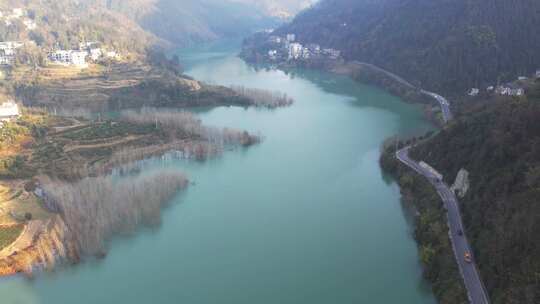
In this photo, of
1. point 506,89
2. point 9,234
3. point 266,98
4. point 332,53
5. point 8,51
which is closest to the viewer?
point 9,234

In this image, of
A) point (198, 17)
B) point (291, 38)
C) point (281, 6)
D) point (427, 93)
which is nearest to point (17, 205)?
point (427, 93)

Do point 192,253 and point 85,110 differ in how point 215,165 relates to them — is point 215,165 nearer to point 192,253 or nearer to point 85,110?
point 192,253

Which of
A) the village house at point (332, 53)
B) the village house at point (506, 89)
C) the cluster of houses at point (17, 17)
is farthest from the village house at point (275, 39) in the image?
the village house at point (506, 89)

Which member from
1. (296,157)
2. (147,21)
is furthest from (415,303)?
(147,21)

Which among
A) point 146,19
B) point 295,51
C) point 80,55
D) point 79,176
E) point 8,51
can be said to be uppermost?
point 146,19

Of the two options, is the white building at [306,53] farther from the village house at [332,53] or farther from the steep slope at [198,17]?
the steep slope at [198,17]

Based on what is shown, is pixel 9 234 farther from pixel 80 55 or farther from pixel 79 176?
pixel 80 55

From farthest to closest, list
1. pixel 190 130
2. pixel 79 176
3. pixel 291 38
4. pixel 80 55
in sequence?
pixel 291 38 < pixel 80 55 < pixel 190 130 < pixel 79 176
